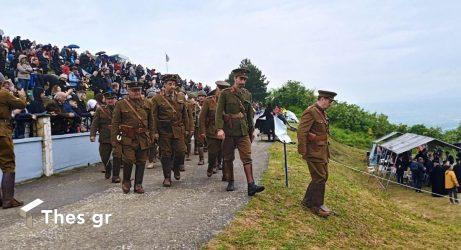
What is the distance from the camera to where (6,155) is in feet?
25.3

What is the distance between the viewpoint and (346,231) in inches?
328

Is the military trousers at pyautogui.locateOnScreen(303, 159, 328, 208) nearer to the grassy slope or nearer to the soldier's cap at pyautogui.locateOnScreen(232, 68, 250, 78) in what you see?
the grassy slope

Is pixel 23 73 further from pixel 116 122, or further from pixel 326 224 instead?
pixel 326 224

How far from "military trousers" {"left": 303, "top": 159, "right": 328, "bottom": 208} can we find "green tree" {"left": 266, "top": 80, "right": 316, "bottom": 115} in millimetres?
35131

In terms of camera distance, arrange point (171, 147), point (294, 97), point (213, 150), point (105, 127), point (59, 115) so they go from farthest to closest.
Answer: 1. point (294, 97)
2. point (59, 115)
3. point (105, 127)
4. point (213, 150)
5. point (171, 147)

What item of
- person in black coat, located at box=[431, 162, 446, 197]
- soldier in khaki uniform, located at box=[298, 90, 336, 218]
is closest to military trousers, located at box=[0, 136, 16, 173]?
soldier in khaki uniform, located at box=[298, 90, 336, 218]

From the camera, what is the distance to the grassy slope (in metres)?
6.76

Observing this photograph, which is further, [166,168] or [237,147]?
[166,168]

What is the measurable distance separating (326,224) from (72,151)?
785 cm

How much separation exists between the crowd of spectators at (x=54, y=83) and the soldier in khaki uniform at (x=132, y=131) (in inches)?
83.7

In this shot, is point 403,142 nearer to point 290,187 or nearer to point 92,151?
point 290,187

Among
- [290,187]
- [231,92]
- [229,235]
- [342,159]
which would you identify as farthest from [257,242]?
[342,159]

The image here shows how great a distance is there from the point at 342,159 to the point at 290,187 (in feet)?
57.8

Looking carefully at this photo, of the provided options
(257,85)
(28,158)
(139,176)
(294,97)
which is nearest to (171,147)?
(139,176)
